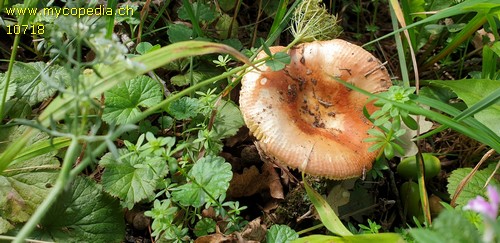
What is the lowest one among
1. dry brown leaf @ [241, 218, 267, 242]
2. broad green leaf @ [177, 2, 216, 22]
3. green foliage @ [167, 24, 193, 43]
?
dry brown leaf @ [241, 218, 267, 242]

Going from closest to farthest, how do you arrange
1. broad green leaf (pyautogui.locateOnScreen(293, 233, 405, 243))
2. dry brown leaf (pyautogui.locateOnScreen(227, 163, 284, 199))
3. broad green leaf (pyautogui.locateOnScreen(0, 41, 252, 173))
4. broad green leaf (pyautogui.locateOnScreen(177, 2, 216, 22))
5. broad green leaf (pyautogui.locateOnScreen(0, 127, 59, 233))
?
broad green leaf (pyautogui.locateOnScreen(0, 41, 252, 173))
broad green leaf (pyautogui.locateOnScreen(293, 233, 405, 243))
broad green leaf (pyautogui.locateOnScreen(0, 127, 59, 233))
dry brown leaf (pyautogui.locateOnScreen(227, 163, 284, 199))
broad green leaf (pyautogui.locateOnScreen(177, 2, 216, 22))

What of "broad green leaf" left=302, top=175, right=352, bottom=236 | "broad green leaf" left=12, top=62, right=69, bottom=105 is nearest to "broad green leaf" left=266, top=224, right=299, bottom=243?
"broad green leaf" left=302, top=175, right=352, bottom=236

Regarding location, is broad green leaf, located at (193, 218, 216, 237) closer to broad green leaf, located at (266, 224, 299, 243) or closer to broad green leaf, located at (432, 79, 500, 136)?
broad green leaf, located at (266, 224, 299, 243)

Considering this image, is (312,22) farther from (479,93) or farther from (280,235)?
(280,235)

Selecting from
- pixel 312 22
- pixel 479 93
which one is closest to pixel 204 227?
pixel 312 22

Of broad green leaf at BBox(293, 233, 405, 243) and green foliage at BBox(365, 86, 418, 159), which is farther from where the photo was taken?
green foliage at BBox(365, 86, 418, 159)
